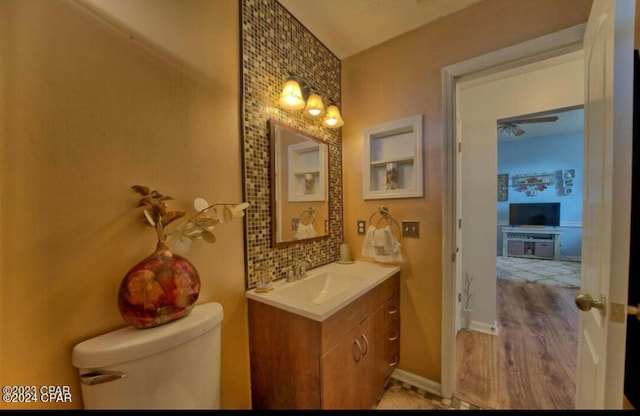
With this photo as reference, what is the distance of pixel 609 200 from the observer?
0.69 meters

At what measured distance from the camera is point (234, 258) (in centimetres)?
118

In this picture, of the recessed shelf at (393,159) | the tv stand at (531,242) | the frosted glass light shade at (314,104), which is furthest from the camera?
the tv stand at (531,242)

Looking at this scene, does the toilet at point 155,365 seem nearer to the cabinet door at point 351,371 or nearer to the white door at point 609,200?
the cabinet door at point 351,371

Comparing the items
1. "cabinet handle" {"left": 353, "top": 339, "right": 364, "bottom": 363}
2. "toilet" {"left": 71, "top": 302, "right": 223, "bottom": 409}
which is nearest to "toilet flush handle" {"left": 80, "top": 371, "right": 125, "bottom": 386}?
"toilet" {"left": 71, "top": 302, "right": 223, "bottom": 409}

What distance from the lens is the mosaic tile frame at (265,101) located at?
1241mm

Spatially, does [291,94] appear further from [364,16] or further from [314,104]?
[364,16]

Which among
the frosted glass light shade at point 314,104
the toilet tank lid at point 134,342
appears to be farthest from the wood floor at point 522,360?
the frosted glass light shade at point 314,104

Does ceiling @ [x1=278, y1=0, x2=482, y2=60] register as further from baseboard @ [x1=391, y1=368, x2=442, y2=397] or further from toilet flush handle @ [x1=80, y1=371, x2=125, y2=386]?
baseboard @ [x1=391, y1=368, x2=442, y2=397]

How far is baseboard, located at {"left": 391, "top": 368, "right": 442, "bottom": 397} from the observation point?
1541mm

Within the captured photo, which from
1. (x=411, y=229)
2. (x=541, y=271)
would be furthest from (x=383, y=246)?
(x=541, y=271)

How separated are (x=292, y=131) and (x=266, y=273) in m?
0.89

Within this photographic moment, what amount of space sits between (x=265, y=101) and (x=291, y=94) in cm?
16

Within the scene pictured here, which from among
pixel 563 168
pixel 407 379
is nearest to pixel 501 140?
pixel 563 168

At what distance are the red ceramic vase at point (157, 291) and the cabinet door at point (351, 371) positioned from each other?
A: 0.62m
